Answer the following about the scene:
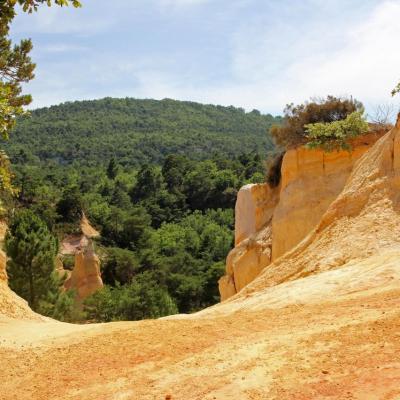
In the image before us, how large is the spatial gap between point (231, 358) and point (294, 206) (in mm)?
12037

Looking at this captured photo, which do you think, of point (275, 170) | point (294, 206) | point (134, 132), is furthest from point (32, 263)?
point (134, 132)

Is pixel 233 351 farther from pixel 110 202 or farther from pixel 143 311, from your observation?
pixel 110 202

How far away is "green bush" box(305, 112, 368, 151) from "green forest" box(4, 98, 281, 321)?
393 inches

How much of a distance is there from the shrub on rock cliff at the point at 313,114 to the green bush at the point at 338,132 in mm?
1251

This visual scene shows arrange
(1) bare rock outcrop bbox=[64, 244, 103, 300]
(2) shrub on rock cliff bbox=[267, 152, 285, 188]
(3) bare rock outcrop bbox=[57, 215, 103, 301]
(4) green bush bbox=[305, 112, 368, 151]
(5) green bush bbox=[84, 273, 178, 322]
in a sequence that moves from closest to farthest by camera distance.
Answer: (4) green bush bbox=[305, 112, 368, 151]
(2) shrub on rock cliff bbox=[267, 152, 285, 188]
(5) green bush bbox=[84, 273, 178, 322]
(3) bare rock outcrop bbox=[57, 215, 103, 301]
(1) bare rock outcrop bbox=[64, 244, 103, 300]

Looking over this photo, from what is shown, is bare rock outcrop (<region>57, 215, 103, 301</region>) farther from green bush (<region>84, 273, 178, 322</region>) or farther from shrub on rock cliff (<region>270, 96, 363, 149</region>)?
shrub on rock cliff (<region>270, 96, 363, 149</region>)

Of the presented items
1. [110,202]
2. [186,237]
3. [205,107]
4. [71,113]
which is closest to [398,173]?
[186,237]

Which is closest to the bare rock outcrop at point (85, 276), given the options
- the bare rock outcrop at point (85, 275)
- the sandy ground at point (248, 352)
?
the bare rock outcrop at point (85, 275)

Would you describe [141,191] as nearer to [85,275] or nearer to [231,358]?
[85,275]

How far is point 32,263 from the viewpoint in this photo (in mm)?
29688

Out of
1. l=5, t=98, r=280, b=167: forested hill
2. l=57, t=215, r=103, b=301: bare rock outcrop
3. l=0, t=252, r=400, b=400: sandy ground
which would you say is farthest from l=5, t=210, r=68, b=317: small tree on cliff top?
l=5, t=98, r=280, b=167: forested hill

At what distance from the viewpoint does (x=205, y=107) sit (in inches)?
7279

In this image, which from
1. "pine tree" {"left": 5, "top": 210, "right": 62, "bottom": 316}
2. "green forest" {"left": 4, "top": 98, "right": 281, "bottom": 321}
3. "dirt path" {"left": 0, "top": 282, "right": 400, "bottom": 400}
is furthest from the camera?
"green forest" {"left": 4, "top": 98, "right": 281, "bottom": 321}

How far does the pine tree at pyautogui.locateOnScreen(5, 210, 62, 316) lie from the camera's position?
29266 mm
